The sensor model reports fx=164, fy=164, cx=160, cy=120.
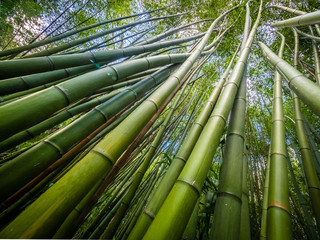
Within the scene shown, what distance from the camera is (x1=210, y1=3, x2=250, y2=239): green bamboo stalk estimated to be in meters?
0.60

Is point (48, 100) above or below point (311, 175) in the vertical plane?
below

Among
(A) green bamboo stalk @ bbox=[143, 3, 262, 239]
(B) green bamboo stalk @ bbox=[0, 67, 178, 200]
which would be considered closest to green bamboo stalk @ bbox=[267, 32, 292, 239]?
(A) green bamboo stalk @ bbox=[143, 3, 262, 239]

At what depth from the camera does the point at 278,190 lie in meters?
0.79

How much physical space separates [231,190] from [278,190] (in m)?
0.30

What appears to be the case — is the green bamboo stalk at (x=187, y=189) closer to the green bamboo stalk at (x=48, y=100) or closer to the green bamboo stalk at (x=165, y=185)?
the green bamboo stalk at (x=165, y=185)

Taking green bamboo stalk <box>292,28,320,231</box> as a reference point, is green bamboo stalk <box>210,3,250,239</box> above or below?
below

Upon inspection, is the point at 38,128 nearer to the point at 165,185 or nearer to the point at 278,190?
the point at 165,185

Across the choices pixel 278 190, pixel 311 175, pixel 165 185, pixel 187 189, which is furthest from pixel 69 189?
pixel 311 175

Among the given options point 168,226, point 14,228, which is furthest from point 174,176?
point 14,228

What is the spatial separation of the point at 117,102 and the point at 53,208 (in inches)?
23.6

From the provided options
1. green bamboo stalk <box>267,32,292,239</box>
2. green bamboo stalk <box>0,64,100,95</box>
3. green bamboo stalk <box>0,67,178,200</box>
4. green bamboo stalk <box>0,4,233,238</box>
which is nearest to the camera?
green bamboo stalk <box>0,4,233,238</box>

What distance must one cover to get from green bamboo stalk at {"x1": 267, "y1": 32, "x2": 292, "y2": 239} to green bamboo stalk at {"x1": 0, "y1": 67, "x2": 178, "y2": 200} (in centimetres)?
89

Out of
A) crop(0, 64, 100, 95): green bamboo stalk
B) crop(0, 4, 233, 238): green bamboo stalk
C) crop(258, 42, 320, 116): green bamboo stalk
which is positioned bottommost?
crop(0, 4, 233, 238): green bamboo stalk

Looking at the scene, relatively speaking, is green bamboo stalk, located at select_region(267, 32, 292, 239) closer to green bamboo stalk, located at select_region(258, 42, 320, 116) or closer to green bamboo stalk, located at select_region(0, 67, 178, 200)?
green bamboo stalk, located at select_region(258, 42, 320, 116)
